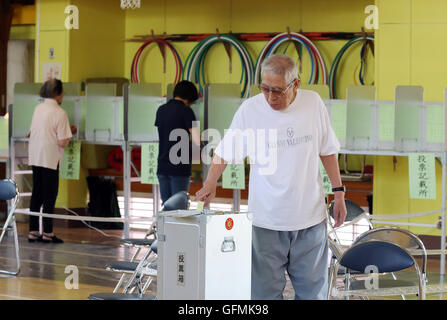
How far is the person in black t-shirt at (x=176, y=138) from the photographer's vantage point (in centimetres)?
700

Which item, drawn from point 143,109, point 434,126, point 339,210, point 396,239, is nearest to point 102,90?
point 143,109

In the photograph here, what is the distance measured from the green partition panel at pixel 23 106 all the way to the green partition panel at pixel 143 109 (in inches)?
49.8

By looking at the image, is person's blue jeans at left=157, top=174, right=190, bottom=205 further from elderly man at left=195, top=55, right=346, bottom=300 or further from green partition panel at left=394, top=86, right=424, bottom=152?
elderly man at left=195, top=55, right=346, bottom=300

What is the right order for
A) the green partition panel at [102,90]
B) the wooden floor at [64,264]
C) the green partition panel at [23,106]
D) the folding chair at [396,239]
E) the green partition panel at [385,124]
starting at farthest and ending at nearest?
1. the green partition panel at [23,106]
2. the green partition panel at [102,90]
3. the green partition panel at [385,124]
4. the wooden floor at [64,264]
5. the folding chair at [396,239]

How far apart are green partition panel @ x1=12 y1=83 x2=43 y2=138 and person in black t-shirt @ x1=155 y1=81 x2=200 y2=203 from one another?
93.8 inches

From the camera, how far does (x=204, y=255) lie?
316 cm

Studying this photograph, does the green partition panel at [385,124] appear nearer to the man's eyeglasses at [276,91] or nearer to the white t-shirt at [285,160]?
the white t-shirt at [285,160]

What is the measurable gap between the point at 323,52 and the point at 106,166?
9.98 ft

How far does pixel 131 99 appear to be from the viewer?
828cm

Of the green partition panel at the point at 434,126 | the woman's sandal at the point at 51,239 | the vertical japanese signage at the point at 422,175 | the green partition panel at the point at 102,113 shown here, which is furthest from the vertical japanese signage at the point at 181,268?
the green partition panel at the point at 102,113

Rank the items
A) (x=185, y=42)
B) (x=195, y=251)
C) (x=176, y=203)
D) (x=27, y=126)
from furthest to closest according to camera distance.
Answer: (x=185, y=42) → (x=27, y=126) → (x=176, y=203) → (x=195, y=251)

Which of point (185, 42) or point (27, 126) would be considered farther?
point (185, 42)
